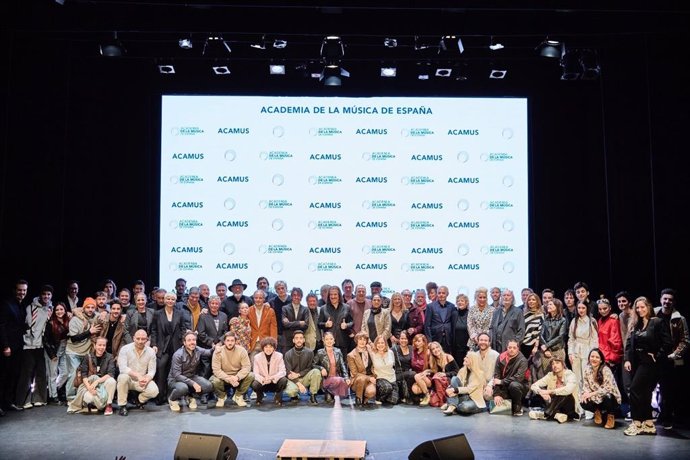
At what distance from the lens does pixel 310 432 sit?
704 cm

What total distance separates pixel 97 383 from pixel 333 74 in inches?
198

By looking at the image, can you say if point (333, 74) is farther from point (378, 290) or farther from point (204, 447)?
point (204, 447)

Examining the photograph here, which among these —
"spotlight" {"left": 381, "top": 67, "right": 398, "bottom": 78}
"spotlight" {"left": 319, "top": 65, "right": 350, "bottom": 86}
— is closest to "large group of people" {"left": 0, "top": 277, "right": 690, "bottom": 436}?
"spotlight" {"left": 319, "top": 65, "right": 350, "bottom": 86}

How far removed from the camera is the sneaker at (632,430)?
23.2 feet

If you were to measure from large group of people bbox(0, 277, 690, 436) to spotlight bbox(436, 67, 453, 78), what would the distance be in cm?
325

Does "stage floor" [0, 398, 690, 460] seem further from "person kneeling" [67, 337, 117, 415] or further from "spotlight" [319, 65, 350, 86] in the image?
"spotlight" [319, 65, 350, 86]

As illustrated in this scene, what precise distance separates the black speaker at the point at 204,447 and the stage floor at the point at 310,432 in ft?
3.50

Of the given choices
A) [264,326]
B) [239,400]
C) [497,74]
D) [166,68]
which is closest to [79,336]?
[239,400]

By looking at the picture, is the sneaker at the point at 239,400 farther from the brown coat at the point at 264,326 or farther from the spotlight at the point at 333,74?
the spotlight at the point at 333,74

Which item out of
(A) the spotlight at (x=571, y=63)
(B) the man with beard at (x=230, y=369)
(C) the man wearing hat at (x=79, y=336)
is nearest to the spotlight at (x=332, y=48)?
(A) the spotlight at (x=571, y=63)

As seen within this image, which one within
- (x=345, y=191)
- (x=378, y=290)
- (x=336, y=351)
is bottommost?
(x=336, y=351)

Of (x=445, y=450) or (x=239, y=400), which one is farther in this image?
(x=239, y=400)

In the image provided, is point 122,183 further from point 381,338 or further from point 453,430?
point 453,430

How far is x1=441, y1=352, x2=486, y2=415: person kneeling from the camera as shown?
27.0 ft
